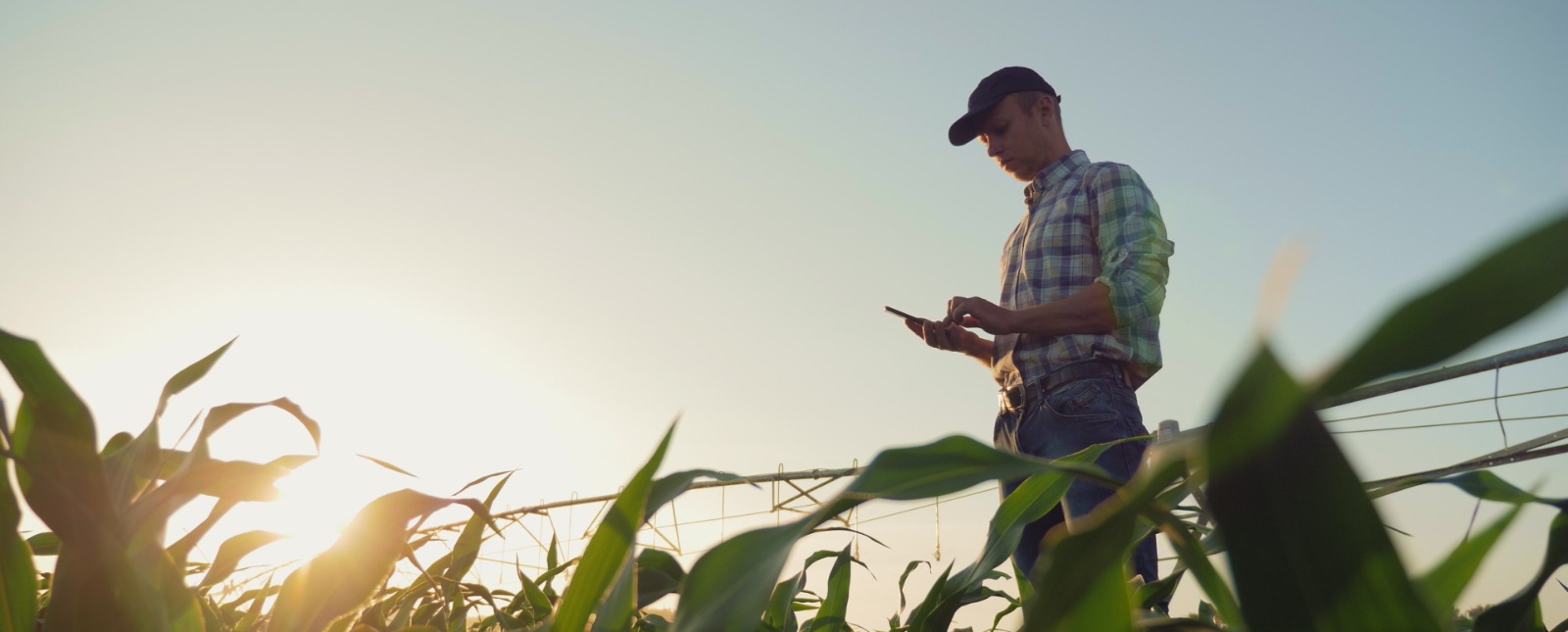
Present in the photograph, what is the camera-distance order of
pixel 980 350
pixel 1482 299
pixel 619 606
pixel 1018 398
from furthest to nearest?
pixel 980 350 < pixel 1018 398 < pixel 619 606 < pixel 1482 299

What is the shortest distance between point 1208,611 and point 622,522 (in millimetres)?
441

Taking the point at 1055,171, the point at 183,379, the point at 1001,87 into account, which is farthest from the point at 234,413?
the point at 1001,87

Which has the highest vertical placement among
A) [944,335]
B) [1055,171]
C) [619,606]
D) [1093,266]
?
[1055,171]

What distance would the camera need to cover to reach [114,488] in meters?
0.34

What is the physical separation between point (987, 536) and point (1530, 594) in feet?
0.64

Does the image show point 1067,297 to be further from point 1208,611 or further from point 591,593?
point 591,593

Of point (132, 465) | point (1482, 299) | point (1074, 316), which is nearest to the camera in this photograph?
point (1482, 299)

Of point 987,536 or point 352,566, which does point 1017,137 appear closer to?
point 987,536

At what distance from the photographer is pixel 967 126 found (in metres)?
2.22

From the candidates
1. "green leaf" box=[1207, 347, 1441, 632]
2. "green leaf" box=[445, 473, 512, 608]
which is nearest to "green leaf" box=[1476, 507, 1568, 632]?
"green leaf" box=[1207, 347, 1441, 632]

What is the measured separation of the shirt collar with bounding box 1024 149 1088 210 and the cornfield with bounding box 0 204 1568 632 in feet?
5.24

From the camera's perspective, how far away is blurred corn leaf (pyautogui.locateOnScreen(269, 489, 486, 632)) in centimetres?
35

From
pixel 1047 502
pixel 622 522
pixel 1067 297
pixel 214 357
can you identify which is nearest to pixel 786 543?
pixel 622 522

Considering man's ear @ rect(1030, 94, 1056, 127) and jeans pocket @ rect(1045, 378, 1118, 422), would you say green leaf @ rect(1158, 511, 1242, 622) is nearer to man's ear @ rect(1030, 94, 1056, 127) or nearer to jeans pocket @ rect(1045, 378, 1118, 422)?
jeans pocket @ rect(1045, 378, 1118, 422)
